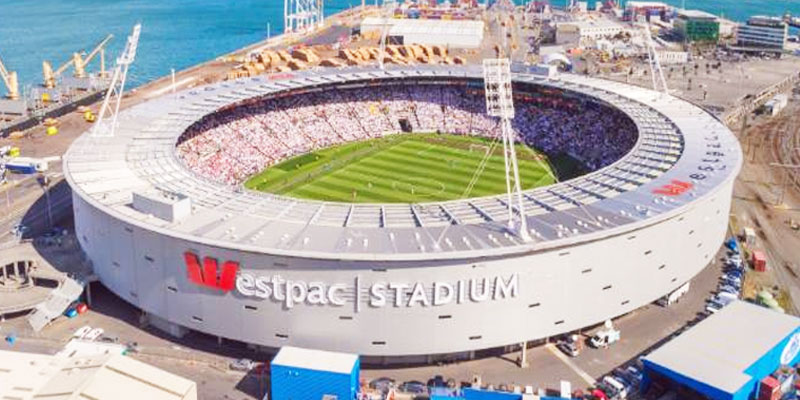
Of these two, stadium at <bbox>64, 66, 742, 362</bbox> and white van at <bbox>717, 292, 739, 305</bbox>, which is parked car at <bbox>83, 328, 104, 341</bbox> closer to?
stadium at <bbox>64, 66, 742, 362</bbox>

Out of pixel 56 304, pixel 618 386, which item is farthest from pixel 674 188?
pixel 56 304

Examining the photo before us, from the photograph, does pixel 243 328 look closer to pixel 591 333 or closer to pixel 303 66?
pixel 591 333

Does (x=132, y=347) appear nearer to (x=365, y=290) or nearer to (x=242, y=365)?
(x=242, y=365)

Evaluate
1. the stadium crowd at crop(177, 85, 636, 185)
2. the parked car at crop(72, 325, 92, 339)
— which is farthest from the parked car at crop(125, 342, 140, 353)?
the stadium crowd at crop(177, 85, 636, 185)

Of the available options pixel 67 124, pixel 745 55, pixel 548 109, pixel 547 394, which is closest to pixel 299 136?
pixel 548 109

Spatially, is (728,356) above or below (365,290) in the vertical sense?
below

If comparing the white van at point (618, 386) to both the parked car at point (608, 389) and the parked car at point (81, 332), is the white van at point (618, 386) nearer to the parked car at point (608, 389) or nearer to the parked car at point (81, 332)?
the parked car at point (608, 389)
